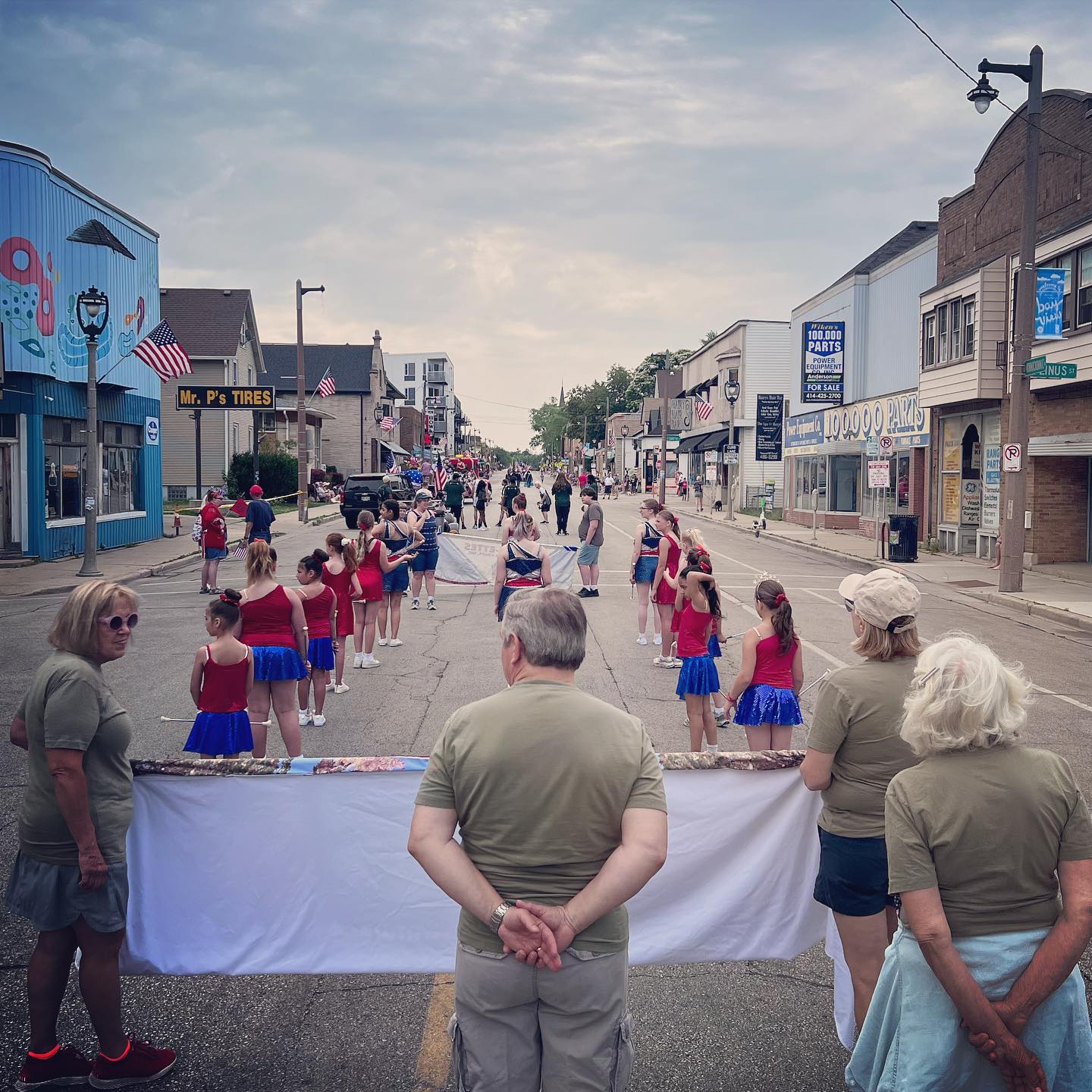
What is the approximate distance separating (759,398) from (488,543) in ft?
108

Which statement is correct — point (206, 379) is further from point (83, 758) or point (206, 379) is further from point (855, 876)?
point (855, 876)

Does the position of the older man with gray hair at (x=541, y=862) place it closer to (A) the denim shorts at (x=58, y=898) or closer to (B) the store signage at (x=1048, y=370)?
(A) the denim shorts at (x=58, y=898)

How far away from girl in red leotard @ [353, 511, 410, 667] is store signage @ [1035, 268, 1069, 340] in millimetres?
14167

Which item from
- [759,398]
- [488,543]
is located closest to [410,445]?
[759,398]

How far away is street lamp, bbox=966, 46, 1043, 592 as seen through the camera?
17781mm

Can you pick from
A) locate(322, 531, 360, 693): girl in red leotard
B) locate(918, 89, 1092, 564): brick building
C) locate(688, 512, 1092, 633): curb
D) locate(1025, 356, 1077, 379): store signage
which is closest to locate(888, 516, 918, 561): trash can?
locate(688, 512, 1092, 633): curb

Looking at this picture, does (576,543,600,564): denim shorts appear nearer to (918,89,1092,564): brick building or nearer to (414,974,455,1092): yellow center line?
(918,89,1092,564): brick building

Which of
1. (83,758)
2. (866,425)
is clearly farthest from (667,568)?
(866,425)

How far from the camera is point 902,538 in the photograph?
24406mm

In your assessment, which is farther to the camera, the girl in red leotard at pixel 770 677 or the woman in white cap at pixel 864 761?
the girl in red leotard at pixel 770 677

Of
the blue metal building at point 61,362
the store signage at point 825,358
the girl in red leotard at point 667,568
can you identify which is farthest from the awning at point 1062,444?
the blue metal building at point 61,362

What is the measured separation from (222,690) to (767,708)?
327cm

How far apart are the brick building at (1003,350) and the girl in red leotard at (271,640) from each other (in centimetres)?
1667

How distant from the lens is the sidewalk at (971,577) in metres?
16.5
